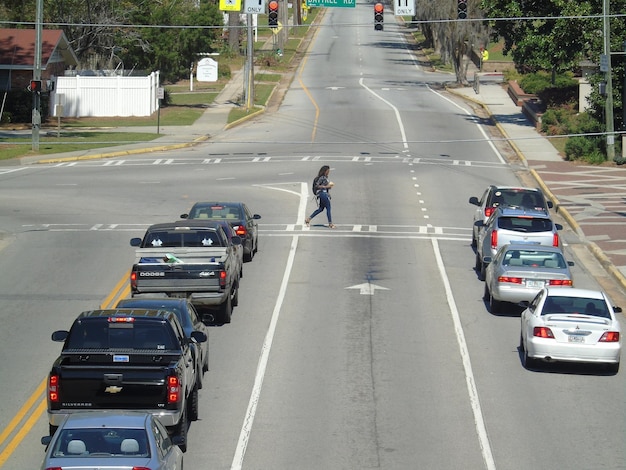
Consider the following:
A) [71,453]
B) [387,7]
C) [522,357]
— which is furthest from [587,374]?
[387,7]

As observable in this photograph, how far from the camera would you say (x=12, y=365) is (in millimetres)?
18094

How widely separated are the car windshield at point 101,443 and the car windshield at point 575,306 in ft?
32.1

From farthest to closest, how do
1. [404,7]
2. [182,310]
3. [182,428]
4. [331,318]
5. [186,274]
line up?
[404,7] → [331,318] → [186,274] → [182,310] → [182,428]

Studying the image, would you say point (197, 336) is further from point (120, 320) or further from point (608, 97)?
point (608, 97)

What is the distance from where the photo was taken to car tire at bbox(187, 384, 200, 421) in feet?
49.2

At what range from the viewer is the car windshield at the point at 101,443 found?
1062 cm

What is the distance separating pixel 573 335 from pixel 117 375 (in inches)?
328

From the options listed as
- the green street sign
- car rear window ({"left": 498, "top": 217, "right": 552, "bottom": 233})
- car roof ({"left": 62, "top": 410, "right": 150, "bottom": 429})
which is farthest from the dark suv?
the green street sign

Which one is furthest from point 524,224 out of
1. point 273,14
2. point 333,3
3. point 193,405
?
point 333,3

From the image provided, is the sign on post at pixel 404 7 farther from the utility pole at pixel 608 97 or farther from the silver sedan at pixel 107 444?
the silver sedan at pixel 107 444

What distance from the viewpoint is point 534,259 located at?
75.8 ft

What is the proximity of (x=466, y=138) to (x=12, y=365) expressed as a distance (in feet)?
128

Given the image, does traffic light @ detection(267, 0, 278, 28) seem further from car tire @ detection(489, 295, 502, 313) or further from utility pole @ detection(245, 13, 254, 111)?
car tire @ detection(489, 295, 502, 313)

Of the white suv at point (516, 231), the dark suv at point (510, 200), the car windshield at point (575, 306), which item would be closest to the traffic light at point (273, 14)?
the dark suv at point (510, 200)
